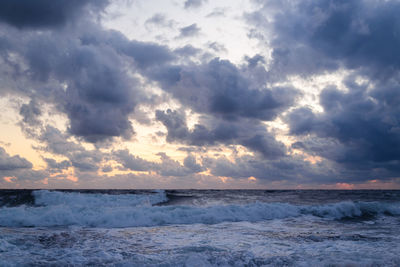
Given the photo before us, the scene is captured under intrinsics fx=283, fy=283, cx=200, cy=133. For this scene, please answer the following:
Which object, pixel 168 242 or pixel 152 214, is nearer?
pixel 168 242

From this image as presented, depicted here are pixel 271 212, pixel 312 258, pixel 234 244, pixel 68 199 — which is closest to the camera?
pixel 312 258

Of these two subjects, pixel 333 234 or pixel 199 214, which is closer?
pixel 333 234

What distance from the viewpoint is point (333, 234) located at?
39.9 ft

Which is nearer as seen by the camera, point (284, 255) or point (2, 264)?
point (2, 264)

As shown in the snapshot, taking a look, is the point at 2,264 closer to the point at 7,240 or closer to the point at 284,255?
the point at 7,240

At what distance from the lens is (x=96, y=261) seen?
7.47 metres

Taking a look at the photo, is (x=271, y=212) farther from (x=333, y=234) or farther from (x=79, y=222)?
(x=79, y=222)

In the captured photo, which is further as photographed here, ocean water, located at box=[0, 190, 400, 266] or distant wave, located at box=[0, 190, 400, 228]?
distant wave, located at box=[0, 190, 400, 228]

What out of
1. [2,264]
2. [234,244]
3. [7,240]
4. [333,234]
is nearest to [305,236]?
[333,234]

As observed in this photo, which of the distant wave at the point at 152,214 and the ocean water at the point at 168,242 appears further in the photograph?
the distant wave at the point at 152,214

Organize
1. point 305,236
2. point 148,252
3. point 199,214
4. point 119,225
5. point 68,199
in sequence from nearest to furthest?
point 148,252, point 305,236, point 119,225, point 199,214, point 68,199

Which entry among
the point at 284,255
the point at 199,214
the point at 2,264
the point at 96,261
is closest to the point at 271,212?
the point at 199,214

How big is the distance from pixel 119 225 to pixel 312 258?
33.0 ft

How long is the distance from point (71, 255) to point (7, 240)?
3.71 m
